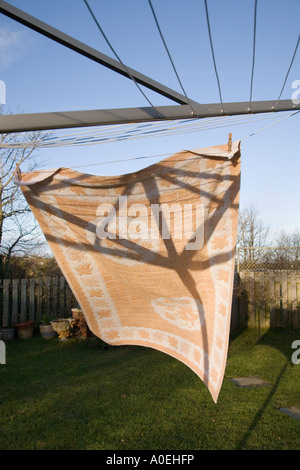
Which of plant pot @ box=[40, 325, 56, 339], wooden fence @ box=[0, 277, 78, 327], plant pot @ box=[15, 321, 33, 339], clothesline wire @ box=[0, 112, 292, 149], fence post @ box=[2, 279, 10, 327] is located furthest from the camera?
wooden fence @ box=[0, 277, 78, 327]

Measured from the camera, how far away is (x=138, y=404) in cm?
413

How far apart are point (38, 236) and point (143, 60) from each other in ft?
35.1

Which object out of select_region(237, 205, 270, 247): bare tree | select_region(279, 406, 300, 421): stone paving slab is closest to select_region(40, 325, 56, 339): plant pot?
select_region(279, 406, 300, 421): stone paving slab

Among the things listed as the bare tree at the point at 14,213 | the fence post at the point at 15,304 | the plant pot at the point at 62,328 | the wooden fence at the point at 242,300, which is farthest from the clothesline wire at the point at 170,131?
the bare tree at the point at 14,213

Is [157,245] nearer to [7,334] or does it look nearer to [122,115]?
[122,115]

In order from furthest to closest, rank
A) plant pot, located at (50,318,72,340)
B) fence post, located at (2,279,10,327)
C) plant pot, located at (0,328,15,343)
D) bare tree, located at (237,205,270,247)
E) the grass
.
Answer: bare tree, located at (237,205,270,247) < fence post, located at (2,279,10,327) < plant pot, located at (0,328,15,343) < plant pot, located at (50,318,72,340) < the grass

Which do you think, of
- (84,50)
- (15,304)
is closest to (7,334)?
(15,304)

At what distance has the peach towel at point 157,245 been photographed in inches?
112

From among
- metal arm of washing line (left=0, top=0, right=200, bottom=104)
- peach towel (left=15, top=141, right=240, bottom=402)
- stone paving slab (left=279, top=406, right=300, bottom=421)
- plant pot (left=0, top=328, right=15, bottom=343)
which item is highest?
metal arm of washing line (left=0, top=0, right=200, bottom=104)

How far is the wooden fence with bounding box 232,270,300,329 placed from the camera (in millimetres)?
8141

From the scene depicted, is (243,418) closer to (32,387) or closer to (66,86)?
(32,387)

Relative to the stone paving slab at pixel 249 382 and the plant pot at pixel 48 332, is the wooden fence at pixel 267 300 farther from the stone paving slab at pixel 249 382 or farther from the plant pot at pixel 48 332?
the plant pot at pixel 48 332

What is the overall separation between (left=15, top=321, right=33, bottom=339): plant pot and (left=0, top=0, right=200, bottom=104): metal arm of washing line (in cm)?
679

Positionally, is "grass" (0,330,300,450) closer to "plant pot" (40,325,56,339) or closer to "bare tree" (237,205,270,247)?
"plant pot" (40,325,56,339)
